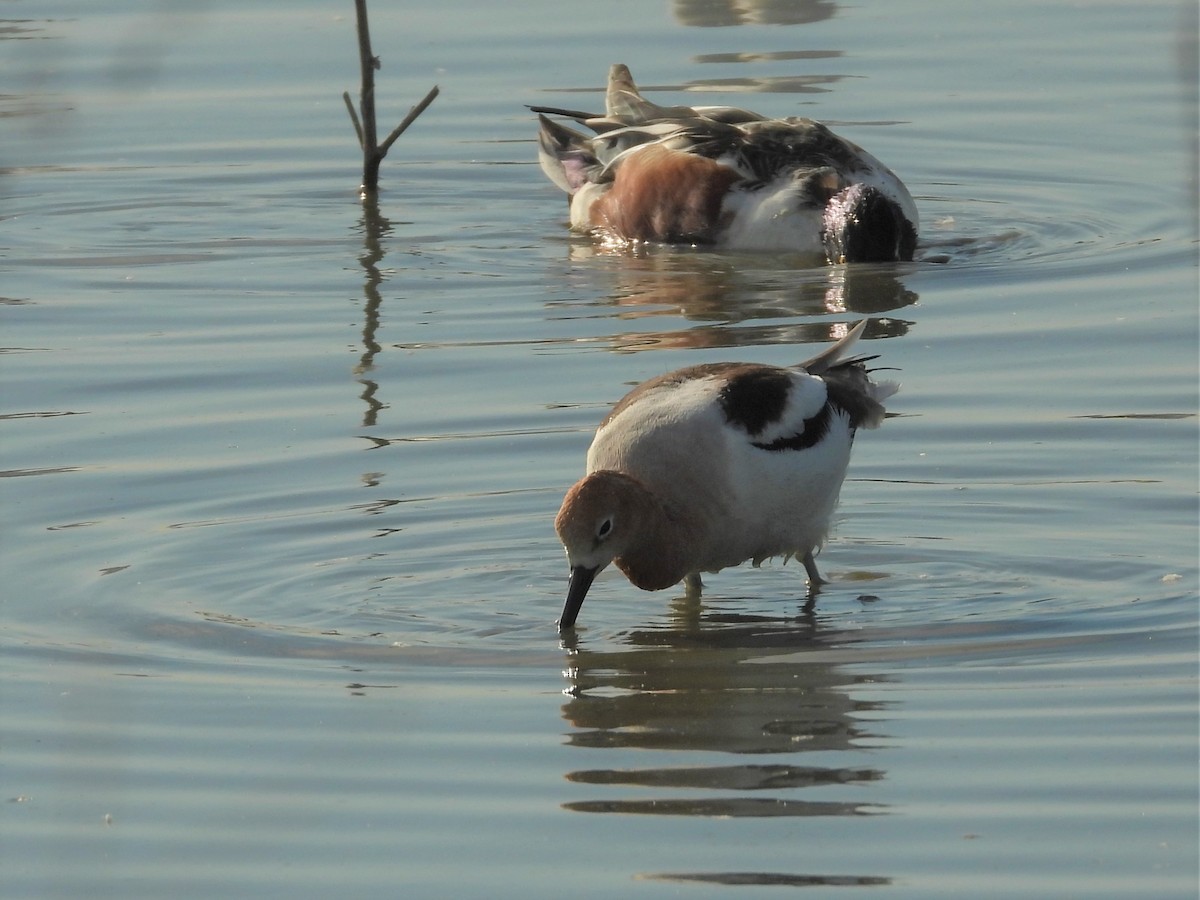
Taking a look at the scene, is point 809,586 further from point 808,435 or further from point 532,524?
point 532,524

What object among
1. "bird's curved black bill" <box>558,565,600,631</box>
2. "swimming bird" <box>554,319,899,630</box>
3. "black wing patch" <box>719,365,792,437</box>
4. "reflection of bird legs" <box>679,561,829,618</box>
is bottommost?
"reflection of bird legs" <box>679,561,829,618</box>

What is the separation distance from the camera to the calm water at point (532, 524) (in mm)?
5066

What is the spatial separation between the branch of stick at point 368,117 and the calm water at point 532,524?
0.30m

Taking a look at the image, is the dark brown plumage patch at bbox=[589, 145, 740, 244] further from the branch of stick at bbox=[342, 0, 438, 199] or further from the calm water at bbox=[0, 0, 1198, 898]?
the branch of stick at bbox=[342, 0, 438, 199]

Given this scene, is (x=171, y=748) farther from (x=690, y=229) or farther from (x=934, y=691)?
Result: (x=690, y=229)

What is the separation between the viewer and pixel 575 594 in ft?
22.3

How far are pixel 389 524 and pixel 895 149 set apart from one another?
7308 mm

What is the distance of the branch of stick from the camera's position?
12695 millimetres

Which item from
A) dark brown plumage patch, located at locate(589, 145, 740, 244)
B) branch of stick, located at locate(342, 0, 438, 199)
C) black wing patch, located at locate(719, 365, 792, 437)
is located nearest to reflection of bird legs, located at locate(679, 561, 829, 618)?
black wing patch, located at locate(719, 365, 792, 437)

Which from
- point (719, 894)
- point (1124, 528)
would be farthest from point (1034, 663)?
point (719, 894)

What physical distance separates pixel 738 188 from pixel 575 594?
19.5 ft

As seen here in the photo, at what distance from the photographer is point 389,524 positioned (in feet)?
25.6

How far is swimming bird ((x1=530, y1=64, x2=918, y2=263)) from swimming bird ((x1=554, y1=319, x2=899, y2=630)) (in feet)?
14.6

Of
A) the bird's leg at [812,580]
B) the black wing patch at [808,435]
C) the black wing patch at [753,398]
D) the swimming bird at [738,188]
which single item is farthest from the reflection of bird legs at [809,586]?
the swimming bird at [738,188]
